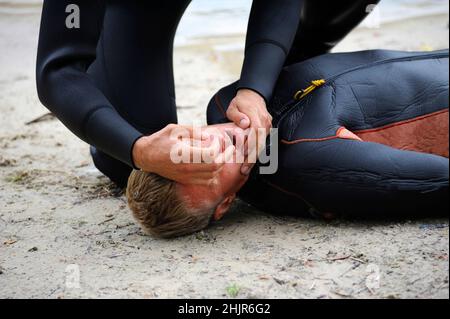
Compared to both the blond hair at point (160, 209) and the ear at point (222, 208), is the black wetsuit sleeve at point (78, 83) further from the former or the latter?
the ear at point (222, 208)

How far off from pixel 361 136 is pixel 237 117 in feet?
1.36

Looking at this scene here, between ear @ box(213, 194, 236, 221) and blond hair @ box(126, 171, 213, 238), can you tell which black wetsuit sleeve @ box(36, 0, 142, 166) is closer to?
blond hair @ box(126, 171, 213, 238)

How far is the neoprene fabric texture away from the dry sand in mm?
87

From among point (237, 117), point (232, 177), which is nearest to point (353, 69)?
point (237, 117)

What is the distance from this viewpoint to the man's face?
2.05m

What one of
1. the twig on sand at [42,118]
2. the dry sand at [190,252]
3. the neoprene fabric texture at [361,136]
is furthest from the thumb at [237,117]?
the twig on sand at [42,118]

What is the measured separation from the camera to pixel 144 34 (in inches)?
98.9

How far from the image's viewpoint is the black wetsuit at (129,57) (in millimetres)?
2080

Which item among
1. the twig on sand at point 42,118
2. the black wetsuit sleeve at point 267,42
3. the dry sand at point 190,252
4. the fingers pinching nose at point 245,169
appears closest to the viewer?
the dry sand at point 190,252

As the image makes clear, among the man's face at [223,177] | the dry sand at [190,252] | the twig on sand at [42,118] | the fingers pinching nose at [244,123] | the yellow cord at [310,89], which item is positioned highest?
the yellow cord at [310,89]

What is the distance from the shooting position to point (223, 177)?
6.77ft

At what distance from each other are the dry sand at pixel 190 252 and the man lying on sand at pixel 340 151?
7cm

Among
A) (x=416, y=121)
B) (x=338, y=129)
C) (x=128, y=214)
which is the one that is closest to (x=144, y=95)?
(x=128, y=214)

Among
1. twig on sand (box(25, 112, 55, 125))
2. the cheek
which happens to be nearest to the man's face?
the cheek
